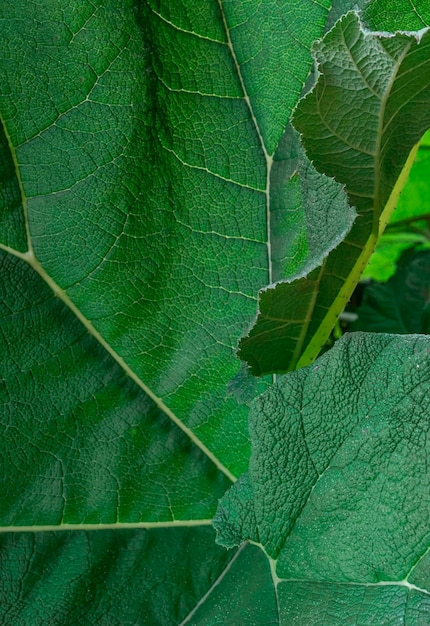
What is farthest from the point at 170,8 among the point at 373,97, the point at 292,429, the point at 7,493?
the point at 7,493

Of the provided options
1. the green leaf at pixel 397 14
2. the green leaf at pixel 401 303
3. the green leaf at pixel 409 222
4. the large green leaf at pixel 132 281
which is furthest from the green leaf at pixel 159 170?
the green leaf at pixel 409 222

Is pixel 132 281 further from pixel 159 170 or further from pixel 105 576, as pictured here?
pixel 105 576

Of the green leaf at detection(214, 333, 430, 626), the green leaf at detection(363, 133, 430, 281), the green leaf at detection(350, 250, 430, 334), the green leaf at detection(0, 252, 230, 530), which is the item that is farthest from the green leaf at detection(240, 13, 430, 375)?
the green leaf at detection(363, 133, 430, 281)

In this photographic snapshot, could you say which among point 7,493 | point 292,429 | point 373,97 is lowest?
point 292,429

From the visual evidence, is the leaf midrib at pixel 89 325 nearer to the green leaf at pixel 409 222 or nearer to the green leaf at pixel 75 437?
the green leaf at pixel 75 437

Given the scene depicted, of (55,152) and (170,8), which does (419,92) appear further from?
(55,152)
